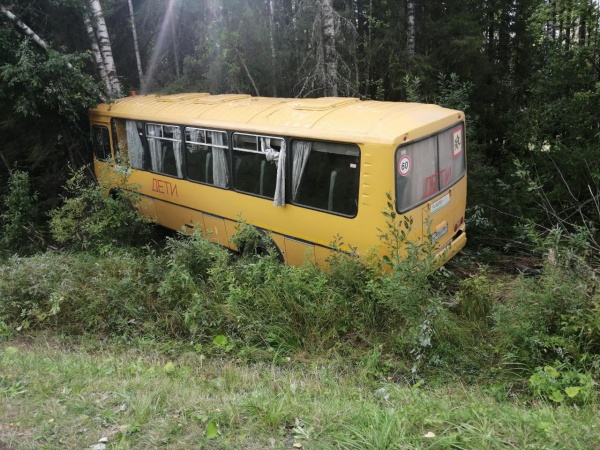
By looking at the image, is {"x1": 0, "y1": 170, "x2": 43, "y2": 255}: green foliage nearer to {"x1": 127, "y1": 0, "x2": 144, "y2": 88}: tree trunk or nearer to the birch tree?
{"x1": 127, "y1": 0, "x2": 144, "y2": 88}: tree trunk

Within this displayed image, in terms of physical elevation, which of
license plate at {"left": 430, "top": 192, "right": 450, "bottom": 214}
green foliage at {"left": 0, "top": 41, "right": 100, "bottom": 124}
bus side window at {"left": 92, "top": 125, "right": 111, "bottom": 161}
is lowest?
license plate at {"left": 430, "top": 192, "right": 450, "bottom": 214}

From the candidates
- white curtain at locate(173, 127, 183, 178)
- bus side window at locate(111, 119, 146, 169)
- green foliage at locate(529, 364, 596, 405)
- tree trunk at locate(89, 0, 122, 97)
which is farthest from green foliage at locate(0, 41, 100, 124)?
green foliage at locate(529, 364, 596, 405)

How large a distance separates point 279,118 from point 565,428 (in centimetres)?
510

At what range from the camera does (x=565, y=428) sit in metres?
3.09

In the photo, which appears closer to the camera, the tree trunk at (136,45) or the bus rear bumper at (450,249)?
the bus rear bumper at (450,249)

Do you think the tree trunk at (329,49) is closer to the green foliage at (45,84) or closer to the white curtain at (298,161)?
the white curtain at (298,161)

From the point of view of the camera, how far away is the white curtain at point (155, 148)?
8.99 m

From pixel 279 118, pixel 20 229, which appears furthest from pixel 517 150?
pixel 20 229

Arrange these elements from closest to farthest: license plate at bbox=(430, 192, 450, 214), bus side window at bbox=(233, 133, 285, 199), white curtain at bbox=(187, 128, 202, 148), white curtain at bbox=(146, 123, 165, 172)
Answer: license plate at bbox=(430, 192, 450, 214) → bus side window at bbox=(233, 133, 285, 199) → white curtain at bbox=(187, 128, 202, 148) → white curtain at bbox=(146, 123, 165, 172)

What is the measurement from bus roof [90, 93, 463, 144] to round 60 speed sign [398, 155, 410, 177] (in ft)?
0.75

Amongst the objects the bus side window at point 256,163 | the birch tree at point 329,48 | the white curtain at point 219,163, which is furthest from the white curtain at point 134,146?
the birch tree at point 329,48

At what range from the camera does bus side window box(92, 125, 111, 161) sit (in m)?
10.6

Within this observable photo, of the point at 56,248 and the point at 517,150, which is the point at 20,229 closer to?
the point at 56,248

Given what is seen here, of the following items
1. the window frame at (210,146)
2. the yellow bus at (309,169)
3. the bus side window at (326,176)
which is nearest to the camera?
the yellow bus at (309,169)
